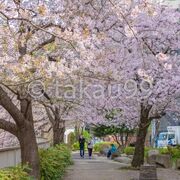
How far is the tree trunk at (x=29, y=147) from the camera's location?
1227 centimetres

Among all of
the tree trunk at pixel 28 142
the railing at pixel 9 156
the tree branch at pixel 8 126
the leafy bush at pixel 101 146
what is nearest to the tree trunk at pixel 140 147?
the railing at pixel 9 156

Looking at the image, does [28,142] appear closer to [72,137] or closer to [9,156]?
[9,156]

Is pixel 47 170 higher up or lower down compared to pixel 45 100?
lower down

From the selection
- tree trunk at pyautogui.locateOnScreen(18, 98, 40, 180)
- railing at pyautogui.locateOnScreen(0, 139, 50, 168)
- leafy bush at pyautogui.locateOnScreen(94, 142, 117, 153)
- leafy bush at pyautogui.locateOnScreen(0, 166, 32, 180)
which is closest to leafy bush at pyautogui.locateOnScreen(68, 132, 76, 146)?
leafy bush at pyautogui.locateOnScreen(94, 142, 117, 153)

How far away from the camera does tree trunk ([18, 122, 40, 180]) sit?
12.3 m

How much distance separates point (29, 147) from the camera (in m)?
12.4

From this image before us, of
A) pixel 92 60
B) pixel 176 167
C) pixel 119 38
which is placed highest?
pixel 119 38

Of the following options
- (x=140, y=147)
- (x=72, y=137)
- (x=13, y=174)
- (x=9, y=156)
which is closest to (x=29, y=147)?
(x=9, y=156)

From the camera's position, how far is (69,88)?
13336 mm

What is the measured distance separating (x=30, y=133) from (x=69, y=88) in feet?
5.96

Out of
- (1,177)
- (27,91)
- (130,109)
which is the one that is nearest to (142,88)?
(130,109)

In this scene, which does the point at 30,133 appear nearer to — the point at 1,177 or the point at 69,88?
the point at 69,88

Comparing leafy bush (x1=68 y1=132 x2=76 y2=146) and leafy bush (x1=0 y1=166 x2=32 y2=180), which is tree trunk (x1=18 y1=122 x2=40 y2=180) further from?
leafy bush (x1=68 y1=132 x2=76 y2=146)

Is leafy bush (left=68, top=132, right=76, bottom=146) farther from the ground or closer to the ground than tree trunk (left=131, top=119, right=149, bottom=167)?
farther from the ground
